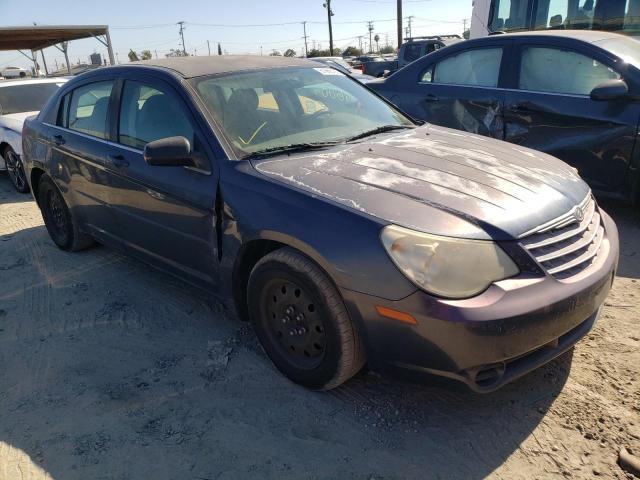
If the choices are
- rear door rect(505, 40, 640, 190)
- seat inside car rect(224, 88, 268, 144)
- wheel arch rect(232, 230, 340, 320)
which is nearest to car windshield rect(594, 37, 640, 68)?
rear door rect(505, 40, 640, 190)

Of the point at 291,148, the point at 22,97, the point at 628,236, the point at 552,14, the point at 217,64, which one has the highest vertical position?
the point at 552,14

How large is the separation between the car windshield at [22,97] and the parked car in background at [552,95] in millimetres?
5859

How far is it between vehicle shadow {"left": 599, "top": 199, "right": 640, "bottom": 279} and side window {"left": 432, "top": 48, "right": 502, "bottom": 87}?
1.64 metres

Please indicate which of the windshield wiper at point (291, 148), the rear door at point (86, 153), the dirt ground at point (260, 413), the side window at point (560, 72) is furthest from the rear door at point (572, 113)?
the rear door at point (86, 153)

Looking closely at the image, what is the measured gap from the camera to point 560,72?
472cm

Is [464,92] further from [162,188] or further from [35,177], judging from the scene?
[35,177]

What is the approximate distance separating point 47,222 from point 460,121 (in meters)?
4.21

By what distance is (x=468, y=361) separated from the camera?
2059 mm

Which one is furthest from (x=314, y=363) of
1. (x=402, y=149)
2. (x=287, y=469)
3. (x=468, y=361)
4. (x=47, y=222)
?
(x=47, y=222)

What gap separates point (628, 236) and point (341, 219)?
10.4ft

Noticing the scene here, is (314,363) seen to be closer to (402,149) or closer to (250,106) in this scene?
(402,149)

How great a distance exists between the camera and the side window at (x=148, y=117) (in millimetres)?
3068

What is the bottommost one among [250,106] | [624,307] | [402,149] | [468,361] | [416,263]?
[624,307]

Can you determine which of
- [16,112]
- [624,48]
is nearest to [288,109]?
[624,48]
